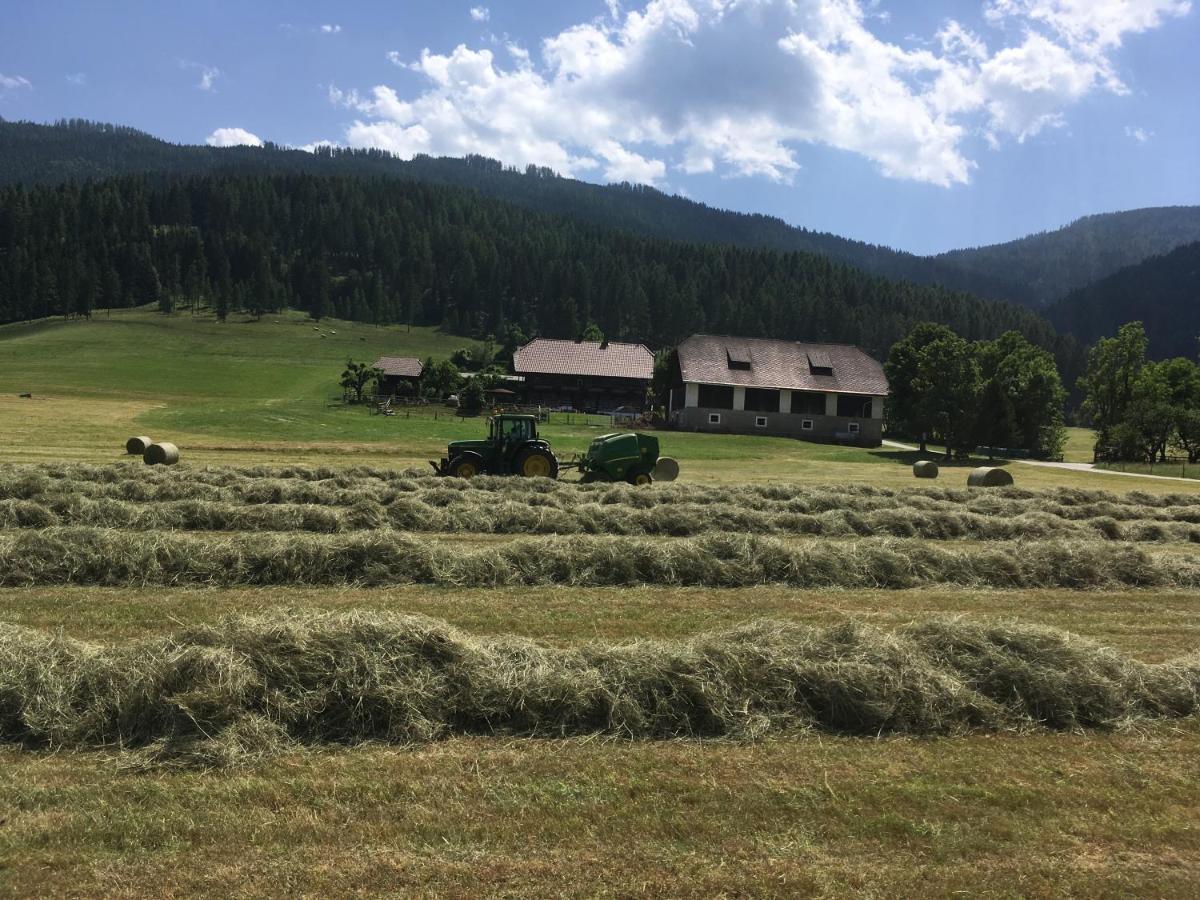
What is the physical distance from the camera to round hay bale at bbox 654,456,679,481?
1051 inches

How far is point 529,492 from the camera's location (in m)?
18.3

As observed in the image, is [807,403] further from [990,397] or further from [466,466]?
[466,466]

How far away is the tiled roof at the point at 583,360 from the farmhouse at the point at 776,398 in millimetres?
12682

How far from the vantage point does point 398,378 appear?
248 ft

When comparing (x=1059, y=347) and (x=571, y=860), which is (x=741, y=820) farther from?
(x=1059, y=347)

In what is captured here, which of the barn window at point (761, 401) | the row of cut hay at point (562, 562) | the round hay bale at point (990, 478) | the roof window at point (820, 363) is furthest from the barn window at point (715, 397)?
the row of cut hay at point (562, 562)

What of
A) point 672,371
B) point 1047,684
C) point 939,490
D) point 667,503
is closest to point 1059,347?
point 672,371

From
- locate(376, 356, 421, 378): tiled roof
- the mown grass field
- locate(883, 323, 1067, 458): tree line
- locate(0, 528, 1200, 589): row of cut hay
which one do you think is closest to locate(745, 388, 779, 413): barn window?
locate(883, 323, 1067, 458): tree line

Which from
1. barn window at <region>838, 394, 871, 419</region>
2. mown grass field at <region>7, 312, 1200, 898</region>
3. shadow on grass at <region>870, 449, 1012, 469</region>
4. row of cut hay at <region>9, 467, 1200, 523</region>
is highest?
barn window at <region>838, 394, 871, 419</region>

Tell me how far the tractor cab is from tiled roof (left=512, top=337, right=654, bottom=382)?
174ft

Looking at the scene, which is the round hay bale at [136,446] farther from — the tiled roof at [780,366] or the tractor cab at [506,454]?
the tiled roof at [780,366]

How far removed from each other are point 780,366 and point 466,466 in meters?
47.9

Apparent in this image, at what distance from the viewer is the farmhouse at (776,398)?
6262cm

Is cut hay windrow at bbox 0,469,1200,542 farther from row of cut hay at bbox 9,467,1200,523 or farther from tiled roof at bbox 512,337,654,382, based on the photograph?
tiled roof at bbox 512,337,654,382
